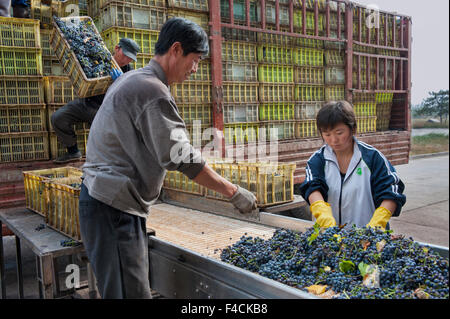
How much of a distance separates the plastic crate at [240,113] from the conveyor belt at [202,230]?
2.87m

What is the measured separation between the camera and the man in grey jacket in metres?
1.81

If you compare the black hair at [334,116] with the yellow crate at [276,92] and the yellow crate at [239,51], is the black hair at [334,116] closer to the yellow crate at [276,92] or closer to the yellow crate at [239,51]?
the yellow crate at [239,51]

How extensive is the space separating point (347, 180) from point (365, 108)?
717cm

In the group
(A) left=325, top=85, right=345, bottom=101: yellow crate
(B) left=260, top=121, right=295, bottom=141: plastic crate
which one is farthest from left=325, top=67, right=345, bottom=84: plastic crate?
(B) left=260, top=121, right=295, bottom=141: plastic crate

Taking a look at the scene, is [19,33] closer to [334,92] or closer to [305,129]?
[305,129]

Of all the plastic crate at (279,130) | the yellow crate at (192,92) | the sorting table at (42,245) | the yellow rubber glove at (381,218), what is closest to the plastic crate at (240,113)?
the plastic crate at (279,130)

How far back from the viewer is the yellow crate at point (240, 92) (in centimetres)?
661

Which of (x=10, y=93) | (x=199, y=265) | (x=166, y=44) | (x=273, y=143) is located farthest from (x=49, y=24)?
(x=199, y=265)

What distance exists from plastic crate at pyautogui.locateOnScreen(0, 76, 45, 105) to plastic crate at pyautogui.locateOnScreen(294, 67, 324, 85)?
15.1ft

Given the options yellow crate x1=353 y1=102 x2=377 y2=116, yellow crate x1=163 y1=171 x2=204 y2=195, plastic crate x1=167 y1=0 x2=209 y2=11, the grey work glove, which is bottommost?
yellow crate x1=163 y1=171 x2=204 y2=195

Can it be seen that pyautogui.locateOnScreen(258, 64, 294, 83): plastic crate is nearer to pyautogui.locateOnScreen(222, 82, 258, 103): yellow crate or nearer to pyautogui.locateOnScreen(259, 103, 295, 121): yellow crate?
pyautogui.locateOnScreen(222, 82, 258, 103): yellow crate

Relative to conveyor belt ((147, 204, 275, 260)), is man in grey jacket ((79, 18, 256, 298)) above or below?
above

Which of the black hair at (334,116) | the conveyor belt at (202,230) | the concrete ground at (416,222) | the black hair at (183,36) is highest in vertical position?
the black hair at (183,36)

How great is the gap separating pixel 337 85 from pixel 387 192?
253 inches
